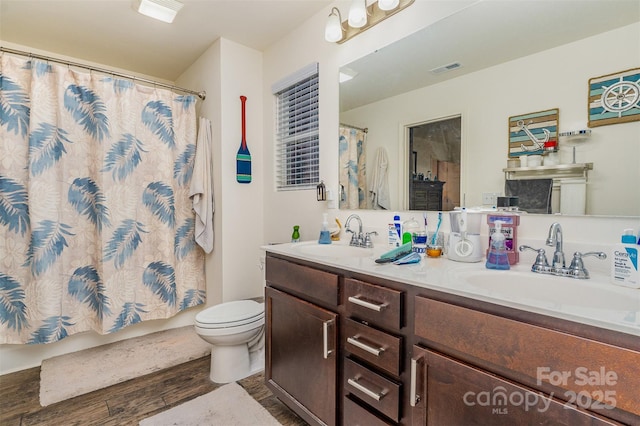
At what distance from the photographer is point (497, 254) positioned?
1058 mm

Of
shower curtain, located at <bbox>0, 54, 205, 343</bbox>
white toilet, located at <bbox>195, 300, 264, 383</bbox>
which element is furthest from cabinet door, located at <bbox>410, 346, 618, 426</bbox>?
shower curtain, located at <bbox>0, 54, 205, 343</bbox>

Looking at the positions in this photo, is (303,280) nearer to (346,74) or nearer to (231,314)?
(231,314)

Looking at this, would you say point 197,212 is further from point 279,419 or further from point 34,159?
point 279,419

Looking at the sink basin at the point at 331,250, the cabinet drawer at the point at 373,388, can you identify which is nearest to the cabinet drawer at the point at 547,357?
the cabinet drawer at the point at 373,388

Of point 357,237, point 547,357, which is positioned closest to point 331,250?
point 357,237

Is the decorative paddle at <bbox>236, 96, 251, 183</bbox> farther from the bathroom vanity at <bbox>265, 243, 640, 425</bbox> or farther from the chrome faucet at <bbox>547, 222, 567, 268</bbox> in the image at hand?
the chrome faucet at <bbox>547, 222, 567, 268</bbox>

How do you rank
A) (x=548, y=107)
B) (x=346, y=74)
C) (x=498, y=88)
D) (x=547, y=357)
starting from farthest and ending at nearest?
(x=346, y=74), (x=498, y=88), (x=548, y=107), (x=547, y=357)

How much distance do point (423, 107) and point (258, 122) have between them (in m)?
1.52

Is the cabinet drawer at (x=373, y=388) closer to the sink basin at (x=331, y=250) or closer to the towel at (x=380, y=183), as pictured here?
the sink basin at (x=331, y=250)

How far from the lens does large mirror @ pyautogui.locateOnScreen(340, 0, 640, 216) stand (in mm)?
995

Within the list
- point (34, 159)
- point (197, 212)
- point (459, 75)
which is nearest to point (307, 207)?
point (197, 212)

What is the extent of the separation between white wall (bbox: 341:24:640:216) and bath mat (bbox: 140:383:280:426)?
152cm

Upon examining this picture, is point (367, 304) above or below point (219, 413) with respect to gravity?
above

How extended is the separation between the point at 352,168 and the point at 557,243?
43.6 inches
